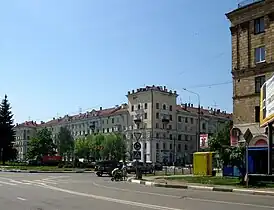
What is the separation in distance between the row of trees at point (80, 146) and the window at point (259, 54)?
67.8m

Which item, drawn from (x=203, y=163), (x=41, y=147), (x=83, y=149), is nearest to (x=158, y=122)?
(x=83, y=149)

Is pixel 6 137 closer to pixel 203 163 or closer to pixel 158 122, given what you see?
pixel 158 122

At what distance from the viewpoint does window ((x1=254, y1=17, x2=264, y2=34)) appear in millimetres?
42391

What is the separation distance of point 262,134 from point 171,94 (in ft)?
295

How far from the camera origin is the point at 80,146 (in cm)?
12219

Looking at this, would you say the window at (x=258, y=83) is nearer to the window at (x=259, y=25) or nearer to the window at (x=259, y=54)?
the window at (x=259, y=54)

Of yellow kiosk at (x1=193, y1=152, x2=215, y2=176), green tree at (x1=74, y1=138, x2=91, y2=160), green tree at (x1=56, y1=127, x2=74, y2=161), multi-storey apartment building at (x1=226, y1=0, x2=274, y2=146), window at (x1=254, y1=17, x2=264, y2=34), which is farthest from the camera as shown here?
green tree at (x1=74, y1=138, x2=91, y2=160)

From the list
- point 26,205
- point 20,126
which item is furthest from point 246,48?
point 20,126

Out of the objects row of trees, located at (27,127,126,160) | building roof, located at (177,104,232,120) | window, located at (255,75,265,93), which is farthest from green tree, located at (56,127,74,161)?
window, located at (255,75,265,93)

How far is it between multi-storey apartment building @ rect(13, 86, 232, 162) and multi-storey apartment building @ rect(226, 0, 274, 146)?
72953 millimetres

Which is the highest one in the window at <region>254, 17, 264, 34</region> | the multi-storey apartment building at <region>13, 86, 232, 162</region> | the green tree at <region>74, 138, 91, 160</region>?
the window at <region>254, 17, 264, 34</region>

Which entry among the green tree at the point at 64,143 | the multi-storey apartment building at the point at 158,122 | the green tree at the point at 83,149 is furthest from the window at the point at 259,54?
the green tree at the point at 64,143

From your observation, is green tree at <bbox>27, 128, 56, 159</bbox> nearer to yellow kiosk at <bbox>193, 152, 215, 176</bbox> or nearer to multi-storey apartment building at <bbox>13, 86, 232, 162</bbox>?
multi-storey apartment building at <bbox>13, 86, 232, 162</bbox>

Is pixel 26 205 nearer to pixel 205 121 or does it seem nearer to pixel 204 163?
pixel 204 163
